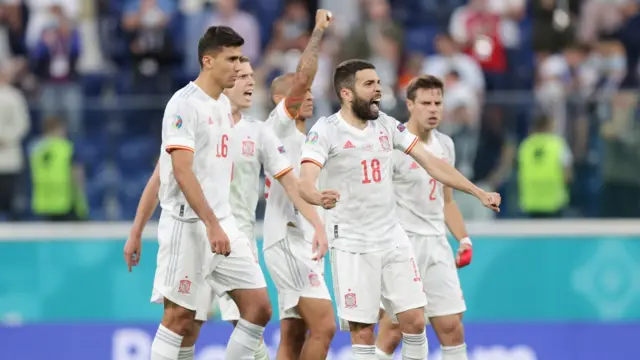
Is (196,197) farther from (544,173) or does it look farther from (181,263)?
(544,173)

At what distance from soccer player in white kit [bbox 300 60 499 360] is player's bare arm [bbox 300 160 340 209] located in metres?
0.23

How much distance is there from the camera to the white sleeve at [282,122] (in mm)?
9281

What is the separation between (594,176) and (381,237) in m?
4.79

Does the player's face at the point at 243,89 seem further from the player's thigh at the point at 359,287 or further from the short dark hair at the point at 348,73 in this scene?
the player's thigh at the point at 359,287

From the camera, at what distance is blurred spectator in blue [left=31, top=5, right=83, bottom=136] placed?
1352 cm

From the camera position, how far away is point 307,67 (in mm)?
9008

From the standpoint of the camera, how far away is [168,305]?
8125mm

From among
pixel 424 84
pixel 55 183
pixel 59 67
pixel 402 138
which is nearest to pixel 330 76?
pixel 59 67

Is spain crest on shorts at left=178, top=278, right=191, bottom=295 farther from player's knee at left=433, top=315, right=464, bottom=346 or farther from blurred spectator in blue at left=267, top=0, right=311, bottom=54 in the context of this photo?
blurred spectator in blue at left=267, top=0, right=311, bottom=54

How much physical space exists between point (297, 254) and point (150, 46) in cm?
663

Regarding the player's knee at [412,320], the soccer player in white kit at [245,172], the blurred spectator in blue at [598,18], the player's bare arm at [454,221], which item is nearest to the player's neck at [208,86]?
the soccer player in white kit at [245,172]

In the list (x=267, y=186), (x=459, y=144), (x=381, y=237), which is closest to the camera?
(x=381, y=237)

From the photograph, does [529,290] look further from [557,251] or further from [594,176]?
[594,176]

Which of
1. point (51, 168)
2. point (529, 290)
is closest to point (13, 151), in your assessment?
point (51, 168)
